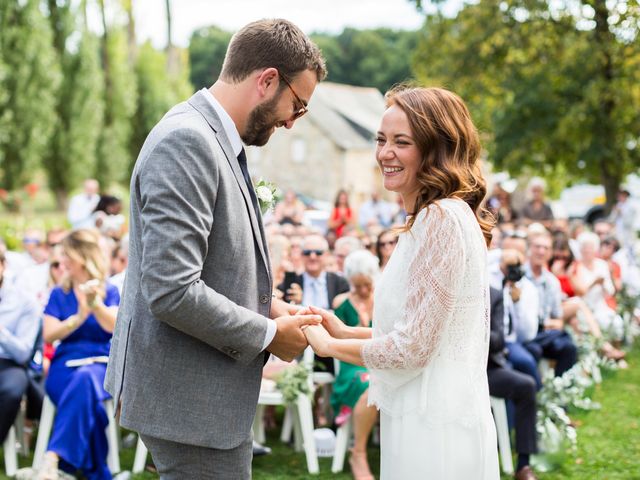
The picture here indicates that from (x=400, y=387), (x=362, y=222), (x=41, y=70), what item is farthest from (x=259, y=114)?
(x=41, y=70)

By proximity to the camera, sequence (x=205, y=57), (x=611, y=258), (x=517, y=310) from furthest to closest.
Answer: (x=205, y=57) → (x=611, y=258) → (x=517, y=310)

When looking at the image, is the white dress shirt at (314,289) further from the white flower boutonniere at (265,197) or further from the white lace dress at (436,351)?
the white lace dress at (436,351)

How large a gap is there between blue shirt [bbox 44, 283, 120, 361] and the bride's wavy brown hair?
361 cm

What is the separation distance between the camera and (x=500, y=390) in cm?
614

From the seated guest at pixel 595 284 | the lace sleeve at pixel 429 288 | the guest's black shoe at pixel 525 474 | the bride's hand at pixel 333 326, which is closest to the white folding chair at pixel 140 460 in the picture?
→ the guest's black shoe at pixel 525 474

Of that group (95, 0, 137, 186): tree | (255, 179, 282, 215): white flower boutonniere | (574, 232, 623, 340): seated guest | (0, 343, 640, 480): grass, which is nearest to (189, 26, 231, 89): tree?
(95, 0, 137, 186): tree

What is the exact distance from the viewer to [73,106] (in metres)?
29.9

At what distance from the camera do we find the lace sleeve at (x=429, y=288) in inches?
103

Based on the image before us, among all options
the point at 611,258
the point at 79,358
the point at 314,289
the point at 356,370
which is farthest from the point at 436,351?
the point at 611,258

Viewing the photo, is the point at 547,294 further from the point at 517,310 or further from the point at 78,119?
the point at 78,119

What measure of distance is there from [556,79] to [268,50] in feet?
55.1

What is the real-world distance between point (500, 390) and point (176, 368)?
4255mm

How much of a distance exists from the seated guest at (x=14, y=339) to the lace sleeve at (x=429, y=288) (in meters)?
4.00

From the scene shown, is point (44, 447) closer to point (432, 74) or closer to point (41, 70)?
point (432, 74)
